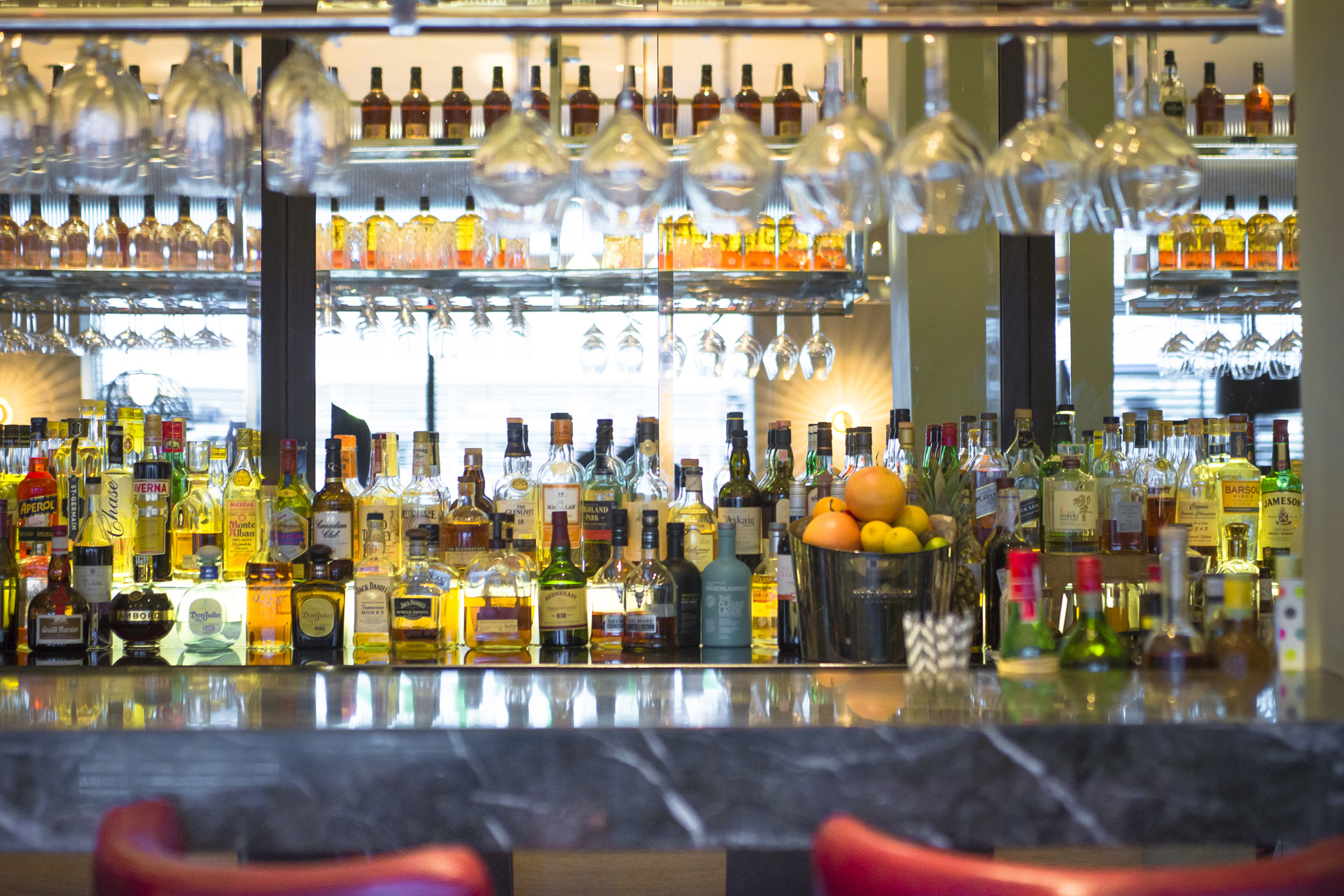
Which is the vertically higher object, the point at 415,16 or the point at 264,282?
the point at 415,16

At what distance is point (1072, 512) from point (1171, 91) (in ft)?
5.49

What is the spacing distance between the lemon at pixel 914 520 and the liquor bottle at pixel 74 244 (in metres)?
2.07

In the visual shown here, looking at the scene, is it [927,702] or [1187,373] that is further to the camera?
[1187,373]

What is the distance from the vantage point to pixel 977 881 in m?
0.91

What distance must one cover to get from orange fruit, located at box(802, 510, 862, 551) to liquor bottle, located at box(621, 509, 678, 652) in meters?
0.28

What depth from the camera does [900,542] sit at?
1812 millimetres

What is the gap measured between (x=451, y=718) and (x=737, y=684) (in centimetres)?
41

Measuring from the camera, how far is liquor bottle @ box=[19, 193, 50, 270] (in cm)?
292

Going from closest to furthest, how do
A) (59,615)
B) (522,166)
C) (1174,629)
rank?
(522,166)
(1174,629)
(59,615)

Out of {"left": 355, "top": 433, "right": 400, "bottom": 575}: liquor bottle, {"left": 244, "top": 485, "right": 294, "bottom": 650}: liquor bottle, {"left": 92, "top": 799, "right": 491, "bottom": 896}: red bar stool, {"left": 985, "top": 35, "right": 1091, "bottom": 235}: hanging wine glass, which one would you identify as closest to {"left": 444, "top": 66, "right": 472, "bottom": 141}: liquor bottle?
{"left": 355, "top": 433, "right": 400, "bottom": 575}: liquor bottle

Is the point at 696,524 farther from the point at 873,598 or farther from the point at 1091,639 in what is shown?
the point at 1091,639

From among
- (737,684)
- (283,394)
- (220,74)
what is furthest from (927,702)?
(283,394)

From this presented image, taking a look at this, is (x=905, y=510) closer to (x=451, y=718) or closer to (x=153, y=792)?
(x=451, y=718)

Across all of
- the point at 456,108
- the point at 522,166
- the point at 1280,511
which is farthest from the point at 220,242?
the point at 1280,511
